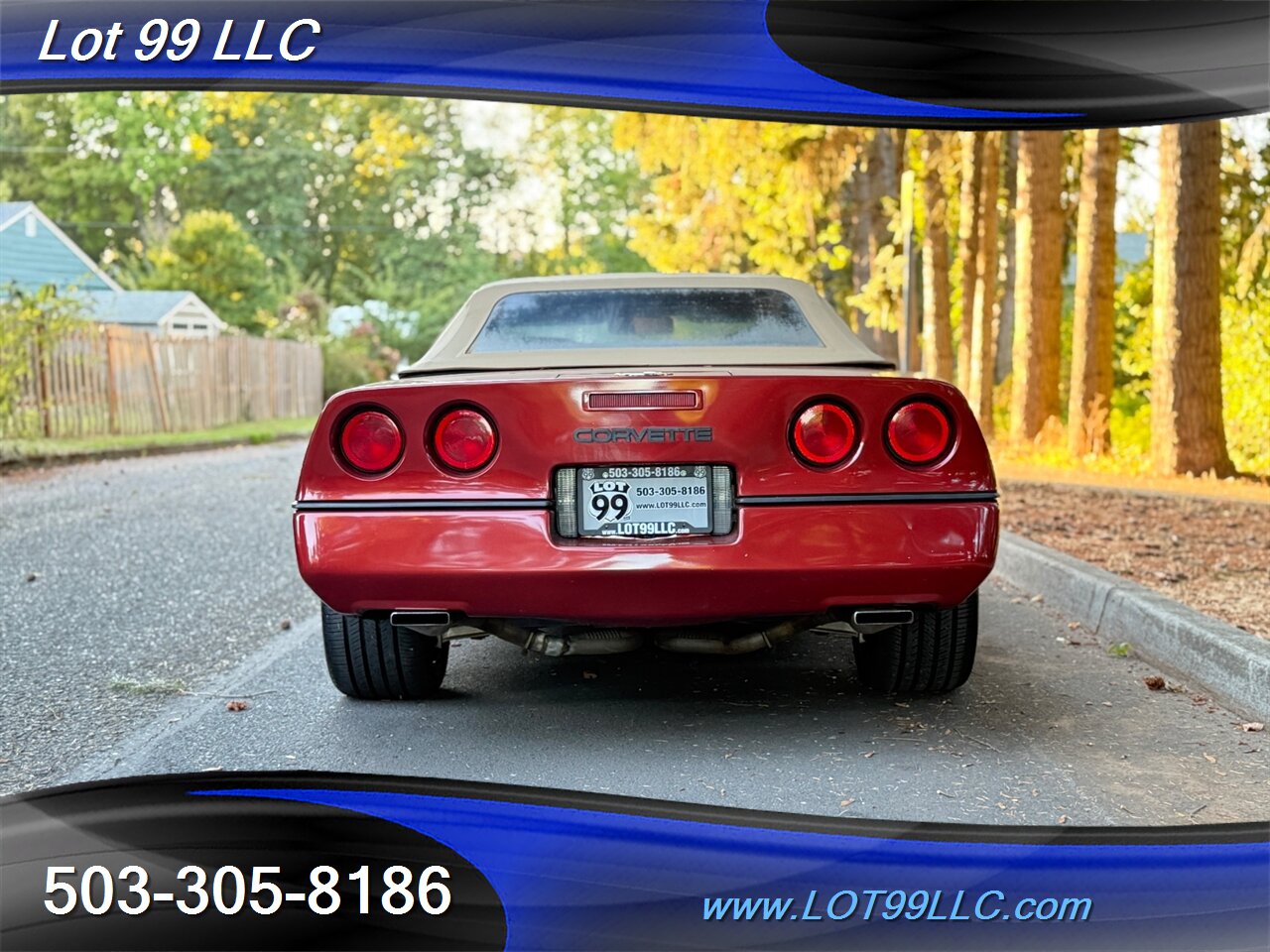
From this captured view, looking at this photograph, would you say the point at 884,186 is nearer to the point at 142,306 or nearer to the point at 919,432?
the point at 919,432

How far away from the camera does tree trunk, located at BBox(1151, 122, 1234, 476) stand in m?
11.2

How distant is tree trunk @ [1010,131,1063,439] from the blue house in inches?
678

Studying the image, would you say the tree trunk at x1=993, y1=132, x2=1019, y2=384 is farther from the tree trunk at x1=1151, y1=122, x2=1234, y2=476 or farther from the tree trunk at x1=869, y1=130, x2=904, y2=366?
the tree trunk at x1=1151, y1=122, x2=1234, y2=476

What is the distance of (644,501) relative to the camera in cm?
376

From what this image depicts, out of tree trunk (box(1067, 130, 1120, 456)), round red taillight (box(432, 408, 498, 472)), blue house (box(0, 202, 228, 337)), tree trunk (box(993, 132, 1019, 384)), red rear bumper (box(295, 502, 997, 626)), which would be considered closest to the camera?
red rear bumper (box(295, 502, 997, 626))

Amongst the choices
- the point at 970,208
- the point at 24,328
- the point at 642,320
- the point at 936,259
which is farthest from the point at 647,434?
the point at 24,328

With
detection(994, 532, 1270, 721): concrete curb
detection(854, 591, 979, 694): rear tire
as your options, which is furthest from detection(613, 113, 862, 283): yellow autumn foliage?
detection(854, 591, 979, 694): rear tire

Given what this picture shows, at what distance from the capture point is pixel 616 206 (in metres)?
66.3

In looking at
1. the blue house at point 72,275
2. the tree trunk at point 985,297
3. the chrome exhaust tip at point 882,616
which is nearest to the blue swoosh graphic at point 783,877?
the chrome exhaust tip at point 882,616

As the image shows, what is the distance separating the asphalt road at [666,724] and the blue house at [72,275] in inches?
890

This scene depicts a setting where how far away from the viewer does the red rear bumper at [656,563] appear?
146 inches

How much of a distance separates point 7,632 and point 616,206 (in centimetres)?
6218

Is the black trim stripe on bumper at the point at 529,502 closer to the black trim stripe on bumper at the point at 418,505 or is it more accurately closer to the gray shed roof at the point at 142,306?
the black trim stripe on bumper at the point at 418,505

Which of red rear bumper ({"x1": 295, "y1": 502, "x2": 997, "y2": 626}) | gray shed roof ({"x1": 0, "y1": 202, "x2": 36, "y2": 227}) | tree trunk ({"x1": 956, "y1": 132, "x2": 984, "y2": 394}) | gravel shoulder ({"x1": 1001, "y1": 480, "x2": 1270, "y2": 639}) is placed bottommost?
gravel shoulder ({"x1": 1001, "y1": 480, "x2": 1270, "y2": 639})
